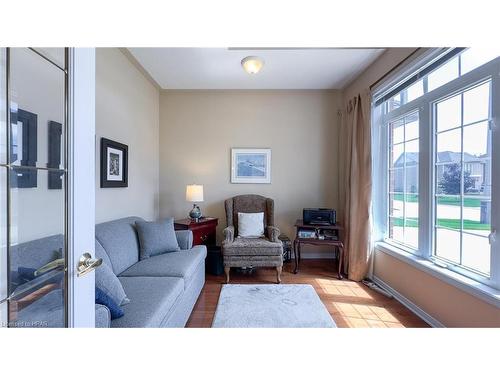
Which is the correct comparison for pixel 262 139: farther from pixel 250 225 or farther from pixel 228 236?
pixel 228 236

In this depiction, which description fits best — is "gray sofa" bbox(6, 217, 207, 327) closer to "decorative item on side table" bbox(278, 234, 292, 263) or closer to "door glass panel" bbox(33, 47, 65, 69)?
"door glass panel" bbox(33, 47, 65, 69)

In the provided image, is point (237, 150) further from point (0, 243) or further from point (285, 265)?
point (0, 243)

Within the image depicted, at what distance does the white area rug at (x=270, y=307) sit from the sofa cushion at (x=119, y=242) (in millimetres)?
983

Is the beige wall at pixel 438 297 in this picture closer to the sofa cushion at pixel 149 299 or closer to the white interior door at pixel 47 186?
the sofa cushion at pixel 149 299

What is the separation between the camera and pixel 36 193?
72 cm

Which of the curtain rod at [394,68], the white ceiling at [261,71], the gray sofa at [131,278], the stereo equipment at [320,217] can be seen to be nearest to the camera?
the gray sofa at [131,278]

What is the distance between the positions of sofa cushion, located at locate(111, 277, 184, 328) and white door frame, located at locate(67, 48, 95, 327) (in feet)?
1.35

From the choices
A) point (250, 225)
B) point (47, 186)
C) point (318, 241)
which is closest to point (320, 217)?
point (318, 241)

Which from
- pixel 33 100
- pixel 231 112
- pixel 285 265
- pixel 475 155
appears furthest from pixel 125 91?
pixel 475 155

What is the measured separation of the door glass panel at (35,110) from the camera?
0.64 m

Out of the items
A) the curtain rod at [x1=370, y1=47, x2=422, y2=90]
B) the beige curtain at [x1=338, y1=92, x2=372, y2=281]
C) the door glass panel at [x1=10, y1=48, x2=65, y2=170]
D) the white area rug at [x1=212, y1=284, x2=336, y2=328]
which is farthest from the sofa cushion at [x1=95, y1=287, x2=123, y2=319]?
the curtain rod at [x1=370, y1=47, x2=422, y2=90]

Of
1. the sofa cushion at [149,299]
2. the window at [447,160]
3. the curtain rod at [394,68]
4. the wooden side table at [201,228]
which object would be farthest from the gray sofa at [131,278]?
the curtain rod at [394,68]

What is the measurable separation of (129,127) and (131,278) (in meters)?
1.92
